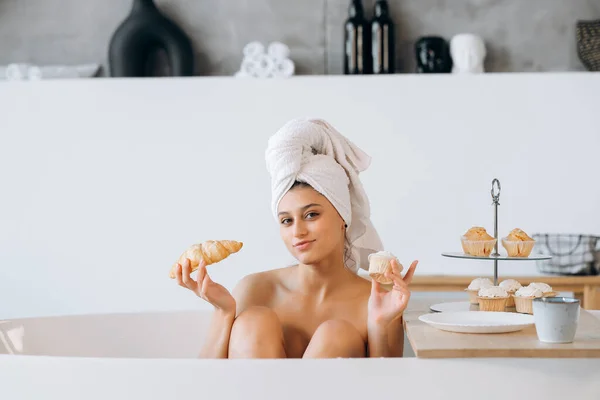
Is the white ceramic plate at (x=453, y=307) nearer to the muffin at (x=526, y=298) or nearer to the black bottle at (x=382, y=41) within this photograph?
the muffin at (x=526, y=298)

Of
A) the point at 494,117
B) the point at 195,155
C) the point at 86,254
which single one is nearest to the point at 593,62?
the point at 494,117

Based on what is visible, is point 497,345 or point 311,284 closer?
point 497,345

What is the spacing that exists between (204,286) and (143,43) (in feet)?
6.37

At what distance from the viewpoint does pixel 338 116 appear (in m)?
3.26

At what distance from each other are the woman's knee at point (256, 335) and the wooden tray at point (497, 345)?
11.6 inches

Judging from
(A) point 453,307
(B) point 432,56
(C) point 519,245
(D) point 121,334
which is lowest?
(D) point 121,334

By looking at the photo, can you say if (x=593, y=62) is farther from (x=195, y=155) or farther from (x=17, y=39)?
(x=17, y=39)

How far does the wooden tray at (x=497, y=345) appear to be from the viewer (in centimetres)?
139

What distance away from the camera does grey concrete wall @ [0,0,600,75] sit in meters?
3.46

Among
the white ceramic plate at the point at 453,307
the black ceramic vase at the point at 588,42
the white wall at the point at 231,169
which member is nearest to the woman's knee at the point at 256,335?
the white ceramic plate at the point at 453,307

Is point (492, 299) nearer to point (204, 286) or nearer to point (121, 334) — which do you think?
point (204, 286)

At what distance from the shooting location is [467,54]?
3.29m

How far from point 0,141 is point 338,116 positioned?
1.35m

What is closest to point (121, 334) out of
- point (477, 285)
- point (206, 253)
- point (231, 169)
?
point (206, 253)
